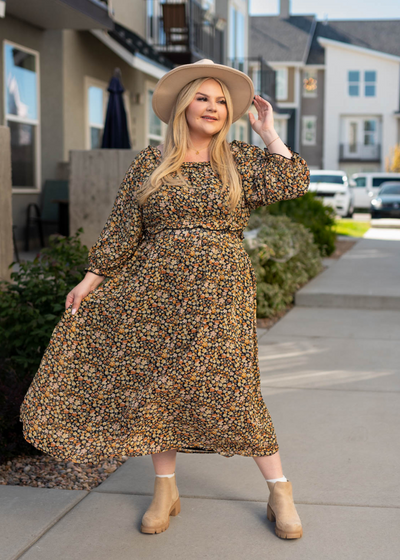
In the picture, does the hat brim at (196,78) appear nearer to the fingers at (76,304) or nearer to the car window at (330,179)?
the fingers at (76,304)

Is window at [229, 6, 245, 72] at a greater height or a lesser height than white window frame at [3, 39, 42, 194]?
greater

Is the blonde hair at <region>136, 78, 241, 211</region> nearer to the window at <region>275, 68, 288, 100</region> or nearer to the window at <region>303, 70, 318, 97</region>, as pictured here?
the window at <region>275, 68, 288, 100</region>

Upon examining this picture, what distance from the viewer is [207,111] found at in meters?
2.80

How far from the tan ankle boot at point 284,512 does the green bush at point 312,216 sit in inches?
333

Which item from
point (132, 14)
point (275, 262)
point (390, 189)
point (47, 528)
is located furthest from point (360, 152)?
point (47, 528)

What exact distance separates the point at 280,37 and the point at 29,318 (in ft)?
137

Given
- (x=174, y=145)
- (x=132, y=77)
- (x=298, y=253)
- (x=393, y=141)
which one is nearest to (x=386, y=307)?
(x=298, y=253)

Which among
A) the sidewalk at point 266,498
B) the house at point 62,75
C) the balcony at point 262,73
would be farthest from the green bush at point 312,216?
the balcony at point 262,73

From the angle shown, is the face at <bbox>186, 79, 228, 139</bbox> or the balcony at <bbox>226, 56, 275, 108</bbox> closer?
the face at <bbox>186, 79, 228, 139</bbox>

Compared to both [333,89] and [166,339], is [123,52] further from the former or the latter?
[333,89]

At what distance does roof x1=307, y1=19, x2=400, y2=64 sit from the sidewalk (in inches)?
1625

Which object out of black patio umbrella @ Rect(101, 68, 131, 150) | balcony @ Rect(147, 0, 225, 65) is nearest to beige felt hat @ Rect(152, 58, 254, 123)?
black patio umbrella @ Rect(101, 68, 131, 150)

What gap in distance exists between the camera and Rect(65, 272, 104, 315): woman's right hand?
281cm

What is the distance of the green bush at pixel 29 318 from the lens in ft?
12.6
